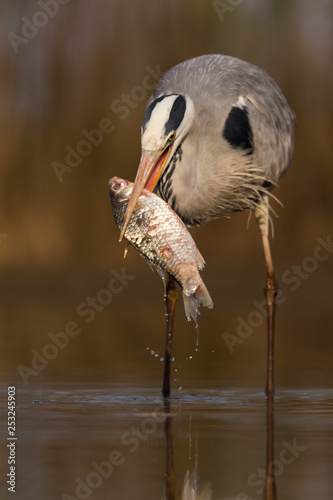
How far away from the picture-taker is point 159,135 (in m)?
7.52

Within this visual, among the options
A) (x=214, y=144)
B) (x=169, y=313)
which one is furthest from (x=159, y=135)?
(x=169, y=313)

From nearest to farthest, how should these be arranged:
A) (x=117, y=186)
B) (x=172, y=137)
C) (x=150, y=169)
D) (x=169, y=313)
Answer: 1. (x=117, y=186)
2. (x=150, y=169)
3. (x=172, y=137)
4. (x=169, y=313)

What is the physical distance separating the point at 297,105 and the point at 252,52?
3.29 feet

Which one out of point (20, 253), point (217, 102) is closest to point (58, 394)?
point (217, 102)

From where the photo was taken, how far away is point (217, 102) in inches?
335

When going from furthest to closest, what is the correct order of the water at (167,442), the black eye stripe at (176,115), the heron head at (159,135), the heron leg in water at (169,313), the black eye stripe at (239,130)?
the black eye stripe at (239,130) < the heron leg in water at (169,313) < the black eye stripe at (176,115) < the heron head at (159,135) < the water at (167,442)

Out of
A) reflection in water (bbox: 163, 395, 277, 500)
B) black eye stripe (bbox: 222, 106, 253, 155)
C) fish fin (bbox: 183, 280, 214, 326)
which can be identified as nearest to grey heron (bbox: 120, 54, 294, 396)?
black eye stripe (bbox: 222, 106, 253, 155)

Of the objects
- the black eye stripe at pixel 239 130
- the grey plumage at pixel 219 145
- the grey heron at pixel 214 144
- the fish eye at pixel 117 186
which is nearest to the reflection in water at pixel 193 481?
the fish eye at pixel 117 186

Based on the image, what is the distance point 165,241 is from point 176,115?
1335mm

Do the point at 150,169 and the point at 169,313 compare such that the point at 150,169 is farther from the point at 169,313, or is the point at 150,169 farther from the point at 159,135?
the point at 169,313

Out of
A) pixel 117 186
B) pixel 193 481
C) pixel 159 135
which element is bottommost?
pixel 193 481

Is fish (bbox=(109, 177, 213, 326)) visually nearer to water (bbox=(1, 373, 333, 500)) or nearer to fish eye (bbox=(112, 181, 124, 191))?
fish eye (bbox=(112, 181, 124, 191))

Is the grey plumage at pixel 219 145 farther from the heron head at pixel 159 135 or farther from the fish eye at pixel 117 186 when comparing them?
the fish eye at pixel 117 186

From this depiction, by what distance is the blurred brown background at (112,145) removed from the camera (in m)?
15.0
